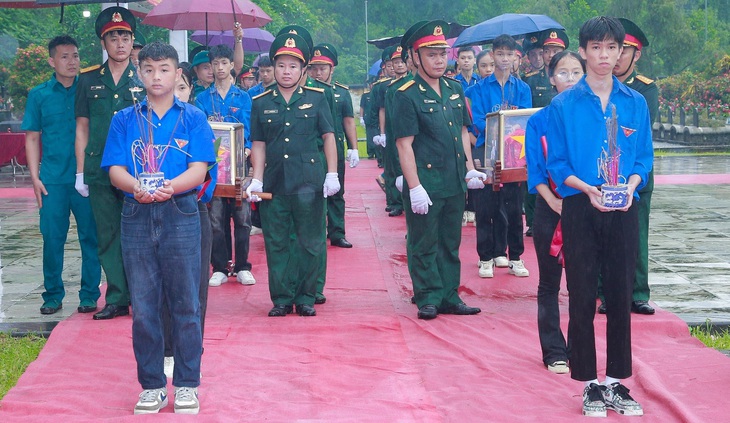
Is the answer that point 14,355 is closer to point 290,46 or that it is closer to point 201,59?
point 290,46

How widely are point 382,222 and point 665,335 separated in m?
6.22

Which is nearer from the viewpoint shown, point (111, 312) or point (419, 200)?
point (419, 200)

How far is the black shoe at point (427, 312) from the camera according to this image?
302 inches

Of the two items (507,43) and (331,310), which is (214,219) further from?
(507,43)

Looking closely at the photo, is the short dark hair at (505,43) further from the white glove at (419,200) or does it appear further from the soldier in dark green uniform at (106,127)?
the soldier in dark green uniform at (106,127)

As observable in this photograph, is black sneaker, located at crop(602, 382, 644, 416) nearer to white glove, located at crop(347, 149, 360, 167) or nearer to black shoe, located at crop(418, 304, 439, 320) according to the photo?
black shoe, located at crop(418, 304, 439, 320)

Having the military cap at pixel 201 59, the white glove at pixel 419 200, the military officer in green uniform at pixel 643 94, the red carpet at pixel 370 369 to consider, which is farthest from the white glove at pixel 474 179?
the military cap at pixel 201 59

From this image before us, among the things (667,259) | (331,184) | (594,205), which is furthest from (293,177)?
(667,259)

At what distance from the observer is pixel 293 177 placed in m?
7.86

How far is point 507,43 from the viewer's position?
9.59m

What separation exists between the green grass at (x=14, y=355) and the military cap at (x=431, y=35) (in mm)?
3297

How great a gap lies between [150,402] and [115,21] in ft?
10.6

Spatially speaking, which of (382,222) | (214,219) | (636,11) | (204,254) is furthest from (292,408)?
(636,11)

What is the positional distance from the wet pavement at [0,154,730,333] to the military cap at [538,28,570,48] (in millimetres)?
2253
